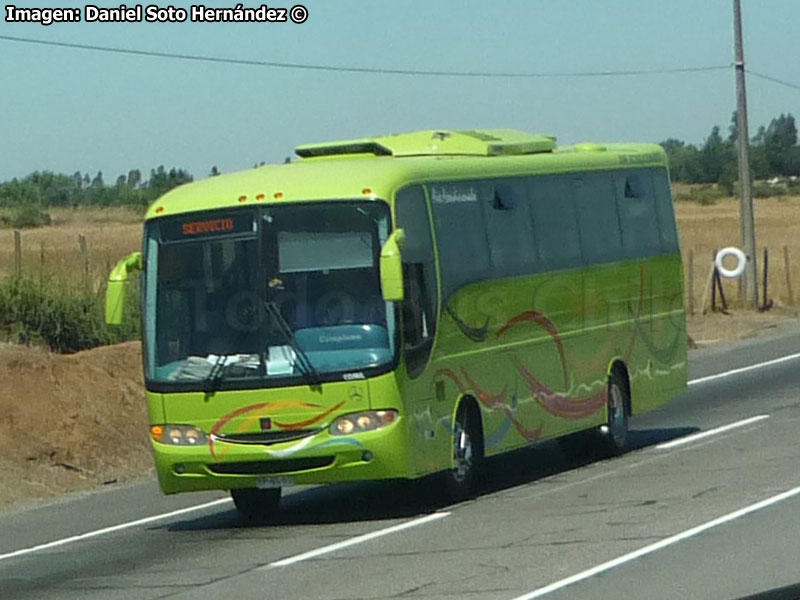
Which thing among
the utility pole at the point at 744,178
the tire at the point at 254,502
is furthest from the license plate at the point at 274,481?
the utility pole at the point at 744,178

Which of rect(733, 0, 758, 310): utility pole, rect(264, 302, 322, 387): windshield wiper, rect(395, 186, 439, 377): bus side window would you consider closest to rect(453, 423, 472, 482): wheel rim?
rect(395, 186, 439, 377): bus side window

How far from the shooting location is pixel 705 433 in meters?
20.5

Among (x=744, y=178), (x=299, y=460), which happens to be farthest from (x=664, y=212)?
(x=744, y=178)

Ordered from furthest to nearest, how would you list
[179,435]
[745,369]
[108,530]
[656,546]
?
[745,369]
[108,530]
[179,435]
[656,546]

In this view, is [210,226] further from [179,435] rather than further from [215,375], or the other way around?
[179,435]

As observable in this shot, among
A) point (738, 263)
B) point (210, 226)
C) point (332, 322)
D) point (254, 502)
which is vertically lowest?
point (254, 502)

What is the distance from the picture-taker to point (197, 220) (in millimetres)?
15047

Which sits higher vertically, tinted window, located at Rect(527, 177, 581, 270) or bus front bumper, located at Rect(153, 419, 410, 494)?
tinted window, located at Rect(527, 177, 581, 270)

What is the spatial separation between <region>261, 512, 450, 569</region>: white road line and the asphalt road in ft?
→ 0.07

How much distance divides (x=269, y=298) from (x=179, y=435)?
137 centimetres

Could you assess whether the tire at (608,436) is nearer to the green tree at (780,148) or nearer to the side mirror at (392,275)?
the side mirror at (392,275)

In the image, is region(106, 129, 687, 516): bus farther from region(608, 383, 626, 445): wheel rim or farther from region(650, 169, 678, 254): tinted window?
region(650, 169, 678, 254): tinted window

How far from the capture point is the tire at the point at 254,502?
1594 cm

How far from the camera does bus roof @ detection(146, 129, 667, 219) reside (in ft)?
49.2
